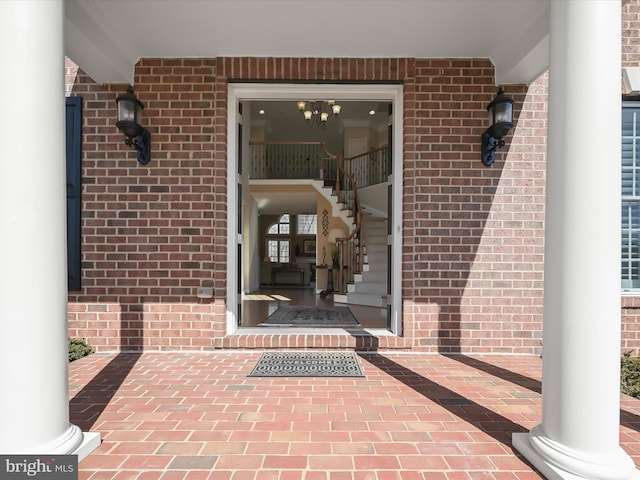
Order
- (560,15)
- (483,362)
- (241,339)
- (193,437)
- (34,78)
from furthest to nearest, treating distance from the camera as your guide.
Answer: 1. (241,339)
2. (483,362)
3. (193,437)
4. (560,15)
5. (34,78)

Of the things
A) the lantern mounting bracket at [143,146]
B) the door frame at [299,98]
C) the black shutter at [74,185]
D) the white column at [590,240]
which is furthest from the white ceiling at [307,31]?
the white column at [590,240]

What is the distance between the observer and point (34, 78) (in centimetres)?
151

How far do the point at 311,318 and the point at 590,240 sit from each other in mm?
3827

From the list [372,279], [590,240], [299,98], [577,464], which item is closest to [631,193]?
[590,240]

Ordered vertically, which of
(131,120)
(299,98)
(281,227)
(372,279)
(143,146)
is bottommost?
(372,279)

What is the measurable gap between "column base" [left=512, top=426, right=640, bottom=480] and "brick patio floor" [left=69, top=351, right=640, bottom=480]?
0.28ft

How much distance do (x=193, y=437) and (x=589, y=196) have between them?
7.18 ft

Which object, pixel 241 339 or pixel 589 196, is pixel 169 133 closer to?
pixel 241 339

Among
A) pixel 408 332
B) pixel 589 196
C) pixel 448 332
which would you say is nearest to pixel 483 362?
pixel 448 332

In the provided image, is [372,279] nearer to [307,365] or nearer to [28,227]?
[307,365]

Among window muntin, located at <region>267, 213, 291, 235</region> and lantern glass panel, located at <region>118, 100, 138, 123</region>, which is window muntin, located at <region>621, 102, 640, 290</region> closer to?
lantern glass panel, located at <region>118, 100, 138, 123</region>

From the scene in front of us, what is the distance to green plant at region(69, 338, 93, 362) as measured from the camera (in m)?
3.26

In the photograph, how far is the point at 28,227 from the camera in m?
1.50

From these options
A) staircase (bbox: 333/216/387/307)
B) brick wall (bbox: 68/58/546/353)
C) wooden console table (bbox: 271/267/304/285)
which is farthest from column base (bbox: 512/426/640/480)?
wooden console table (bbox: 271/267/304/285)
